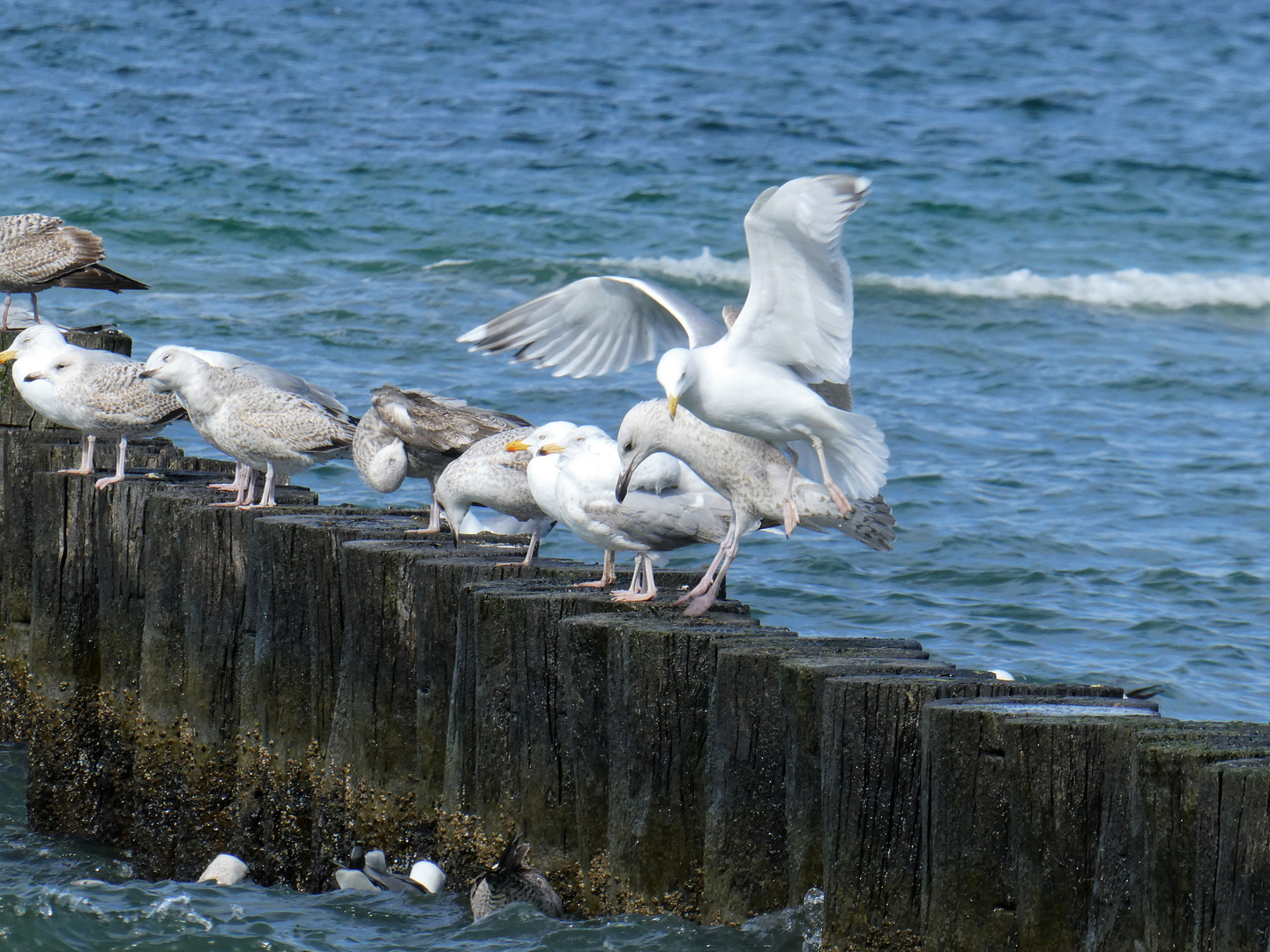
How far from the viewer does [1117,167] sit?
24688 millimetres

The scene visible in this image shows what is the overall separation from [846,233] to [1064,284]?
2.62 metres

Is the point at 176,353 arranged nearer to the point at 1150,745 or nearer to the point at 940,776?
the point at 940,776

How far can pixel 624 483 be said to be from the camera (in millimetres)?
5828

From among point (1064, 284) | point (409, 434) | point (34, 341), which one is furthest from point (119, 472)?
point (1064, 284)

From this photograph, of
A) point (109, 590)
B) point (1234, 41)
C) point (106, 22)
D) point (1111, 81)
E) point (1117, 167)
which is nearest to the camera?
point (109, 590)

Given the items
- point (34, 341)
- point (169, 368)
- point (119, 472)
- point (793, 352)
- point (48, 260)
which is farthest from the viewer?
point (48, 260)

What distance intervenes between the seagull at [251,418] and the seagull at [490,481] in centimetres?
72

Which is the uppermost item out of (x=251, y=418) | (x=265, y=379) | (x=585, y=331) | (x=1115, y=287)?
(x=1115, y=287)

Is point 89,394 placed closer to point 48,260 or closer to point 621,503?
point 48,260

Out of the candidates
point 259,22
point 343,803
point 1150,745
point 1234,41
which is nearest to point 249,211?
point 259,22

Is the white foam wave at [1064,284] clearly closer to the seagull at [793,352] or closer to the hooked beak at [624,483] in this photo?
the seagull at [793,352]

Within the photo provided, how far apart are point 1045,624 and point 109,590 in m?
5.12

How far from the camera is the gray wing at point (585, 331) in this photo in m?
7.40

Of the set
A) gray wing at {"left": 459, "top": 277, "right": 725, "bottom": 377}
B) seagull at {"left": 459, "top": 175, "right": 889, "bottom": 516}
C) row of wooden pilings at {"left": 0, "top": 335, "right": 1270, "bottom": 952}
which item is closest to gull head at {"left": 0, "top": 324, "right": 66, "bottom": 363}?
row of wooden pilings at {"left": 0, "top": 335, "right": 1270, "bottom": 952}
